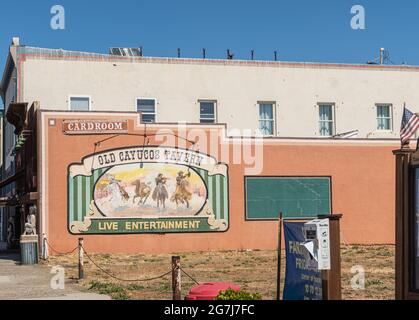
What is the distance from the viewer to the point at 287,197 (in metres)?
31.7

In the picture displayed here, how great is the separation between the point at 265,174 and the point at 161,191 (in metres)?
4.65

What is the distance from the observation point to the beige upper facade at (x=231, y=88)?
36.1m

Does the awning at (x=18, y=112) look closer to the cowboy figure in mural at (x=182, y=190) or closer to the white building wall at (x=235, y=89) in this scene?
the white building wall at (x=235, y=89)

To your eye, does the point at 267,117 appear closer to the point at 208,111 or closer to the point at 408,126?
the point at 208,111

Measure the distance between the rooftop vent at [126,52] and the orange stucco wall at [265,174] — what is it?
10636 millimetres

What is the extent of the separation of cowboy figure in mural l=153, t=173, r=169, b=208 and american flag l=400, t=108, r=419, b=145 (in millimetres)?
18558

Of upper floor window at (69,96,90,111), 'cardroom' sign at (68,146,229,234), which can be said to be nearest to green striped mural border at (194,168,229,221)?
'cardroom' sign at (68,146,229,234)

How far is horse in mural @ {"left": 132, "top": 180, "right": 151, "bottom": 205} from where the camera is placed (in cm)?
2991

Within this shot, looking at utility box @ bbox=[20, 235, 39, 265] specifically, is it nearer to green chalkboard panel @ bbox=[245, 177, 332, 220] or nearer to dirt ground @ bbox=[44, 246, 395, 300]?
dirt ground @ bbox=[44, 246, 395, 300]

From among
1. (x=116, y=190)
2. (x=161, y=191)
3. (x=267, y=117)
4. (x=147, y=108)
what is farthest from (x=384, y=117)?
(x=116, y=190)

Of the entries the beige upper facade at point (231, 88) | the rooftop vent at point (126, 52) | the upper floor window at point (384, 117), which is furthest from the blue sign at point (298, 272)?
the upper floor window at point (384, 117)
